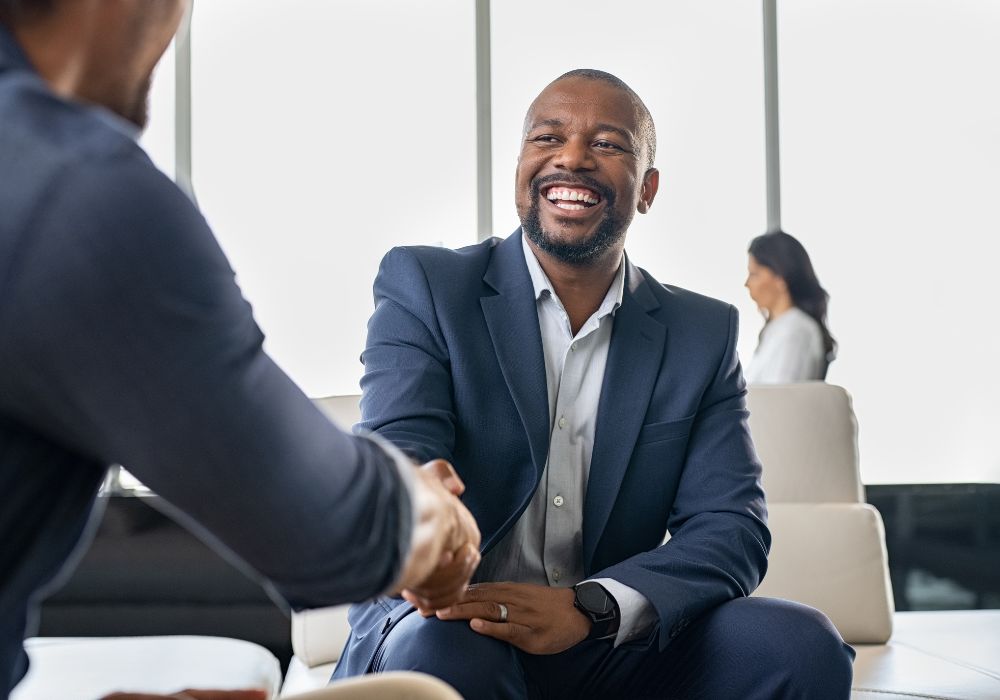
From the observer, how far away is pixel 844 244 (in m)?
5.24

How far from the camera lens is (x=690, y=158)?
17.3ft

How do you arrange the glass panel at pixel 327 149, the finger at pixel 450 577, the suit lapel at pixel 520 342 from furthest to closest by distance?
1. the glass panel at pixel 327 149
2. the suit lapel at pixel 520 342
3. the finger at pixel 450 577

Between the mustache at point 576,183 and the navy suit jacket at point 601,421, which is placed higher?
the mustache at point 576,183

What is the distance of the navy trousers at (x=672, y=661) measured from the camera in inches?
53.8

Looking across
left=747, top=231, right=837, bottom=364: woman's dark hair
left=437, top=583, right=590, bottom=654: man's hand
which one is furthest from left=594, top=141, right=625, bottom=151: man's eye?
left=747, top=231, right=837, bottom=364: woman's dark hair

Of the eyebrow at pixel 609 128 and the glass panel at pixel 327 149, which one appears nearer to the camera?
the eyebrow at pixel 609 128

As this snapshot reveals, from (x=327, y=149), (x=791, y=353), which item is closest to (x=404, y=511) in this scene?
(x=791, y=353)

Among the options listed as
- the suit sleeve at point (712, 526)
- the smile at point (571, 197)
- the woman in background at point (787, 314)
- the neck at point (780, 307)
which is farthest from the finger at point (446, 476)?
the neck at point (780, 307)

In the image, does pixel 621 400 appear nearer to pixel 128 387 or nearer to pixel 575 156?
pixel 575 156

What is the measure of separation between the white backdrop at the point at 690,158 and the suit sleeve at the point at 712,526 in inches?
135

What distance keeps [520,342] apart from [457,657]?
0.52 meters

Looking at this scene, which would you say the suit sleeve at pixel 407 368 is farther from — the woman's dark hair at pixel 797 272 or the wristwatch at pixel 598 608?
the woman's dark hair at pixel 797 272

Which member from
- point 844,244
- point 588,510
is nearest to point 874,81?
point 844,244

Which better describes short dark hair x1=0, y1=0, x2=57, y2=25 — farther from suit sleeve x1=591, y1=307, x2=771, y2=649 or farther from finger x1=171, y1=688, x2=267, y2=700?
suit sleeve x1=591, y1=307, x2=771, y2=649
